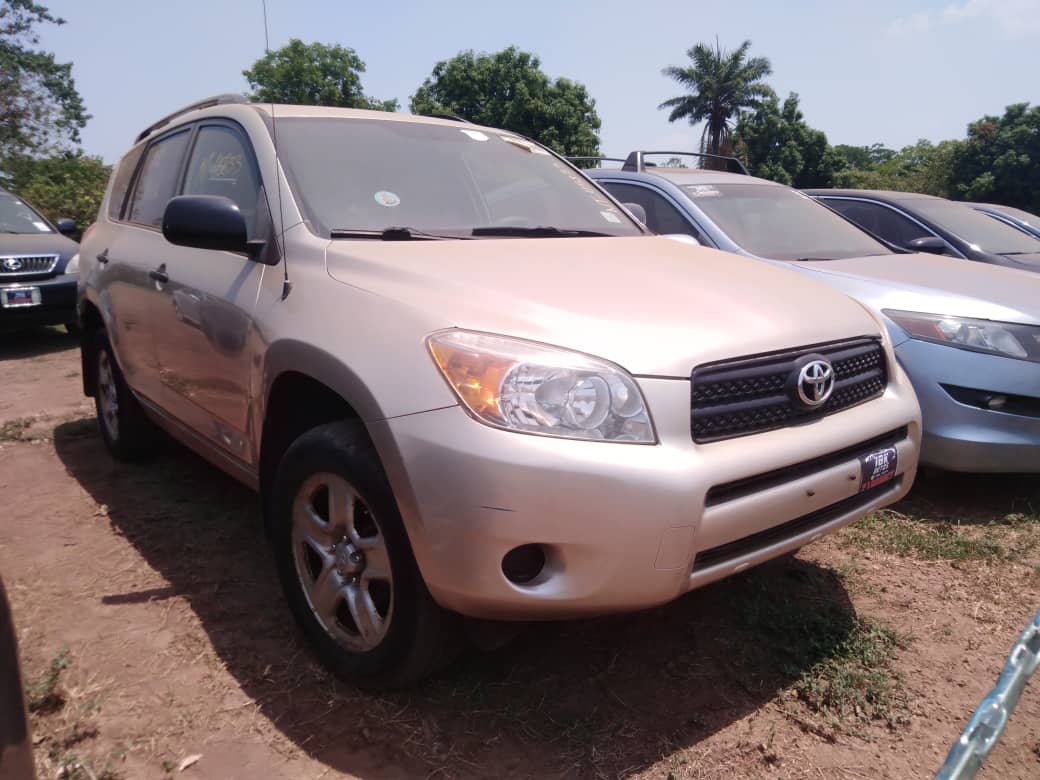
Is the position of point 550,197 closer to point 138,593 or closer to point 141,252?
point 141,252

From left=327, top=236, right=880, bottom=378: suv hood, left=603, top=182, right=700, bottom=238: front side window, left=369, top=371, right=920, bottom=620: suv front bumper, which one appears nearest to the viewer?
left=369, top=371, right=920, bottom=620: suv front bumper

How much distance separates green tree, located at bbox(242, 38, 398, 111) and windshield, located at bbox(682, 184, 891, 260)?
135 feet

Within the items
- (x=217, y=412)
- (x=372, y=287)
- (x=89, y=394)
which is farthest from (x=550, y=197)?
(x=89, y=394)

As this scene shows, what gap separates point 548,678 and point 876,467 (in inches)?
44.7

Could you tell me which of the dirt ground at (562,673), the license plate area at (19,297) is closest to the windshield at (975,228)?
the dirt ground at (562,673)

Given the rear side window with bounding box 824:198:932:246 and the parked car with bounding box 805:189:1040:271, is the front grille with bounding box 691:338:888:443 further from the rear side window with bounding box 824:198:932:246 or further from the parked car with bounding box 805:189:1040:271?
the rear side window with bounding box 824:198:932:246

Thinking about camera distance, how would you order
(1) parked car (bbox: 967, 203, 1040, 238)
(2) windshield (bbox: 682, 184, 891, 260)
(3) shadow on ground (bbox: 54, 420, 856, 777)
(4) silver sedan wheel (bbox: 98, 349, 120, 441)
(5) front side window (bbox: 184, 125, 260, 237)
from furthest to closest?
(1) parked car (bbox: 967, 203, 1040, 238) < (2) windshield (bbox: 682, 184, 891, 260) < (4) silver sedan wheel (bbox: 98, 349, 120, 441) < (5) front side window (bbox: 184, 125, 260, 237) < (3) shadow on ground (bbox: 54, 420, 856, 777)

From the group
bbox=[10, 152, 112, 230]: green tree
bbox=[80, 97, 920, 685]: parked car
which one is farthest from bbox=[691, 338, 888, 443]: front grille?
bbox=[10, 152, 112, 230]: green tree

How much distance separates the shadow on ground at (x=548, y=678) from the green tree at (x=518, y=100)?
39.8 m

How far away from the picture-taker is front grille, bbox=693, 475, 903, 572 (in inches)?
77.0

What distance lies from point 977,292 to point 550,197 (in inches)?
82.2

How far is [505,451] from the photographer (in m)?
1.77

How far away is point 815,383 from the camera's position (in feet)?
7.09

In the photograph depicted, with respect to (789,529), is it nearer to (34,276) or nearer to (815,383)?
(815,383)
